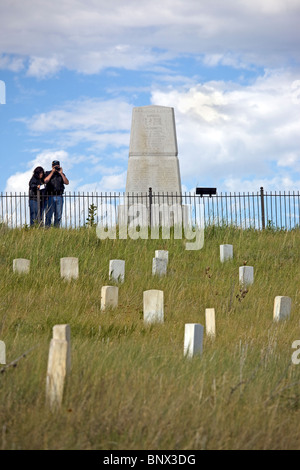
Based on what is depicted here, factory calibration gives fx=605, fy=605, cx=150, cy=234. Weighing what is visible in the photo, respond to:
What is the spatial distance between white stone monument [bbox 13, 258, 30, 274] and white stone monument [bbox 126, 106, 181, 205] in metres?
7.80

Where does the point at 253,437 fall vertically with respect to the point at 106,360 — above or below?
below

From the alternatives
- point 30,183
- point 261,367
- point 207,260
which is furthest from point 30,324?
point 30,183

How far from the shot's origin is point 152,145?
18172 mm

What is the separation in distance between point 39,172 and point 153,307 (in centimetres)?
1063

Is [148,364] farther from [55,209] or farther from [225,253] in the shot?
[55,209]

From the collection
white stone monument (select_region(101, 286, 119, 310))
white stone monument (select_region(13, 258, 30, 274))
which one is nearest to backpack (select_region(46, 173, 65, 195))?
white stone monument (select_region(13, 258, 30, 274))

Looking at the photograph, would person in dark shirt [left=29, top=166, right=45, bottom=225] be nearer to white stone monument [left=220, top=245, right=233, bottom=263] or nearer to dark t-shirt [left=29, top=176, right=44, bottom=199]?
dark t-shirt [left=29, top=176, right=44, bottom=199]

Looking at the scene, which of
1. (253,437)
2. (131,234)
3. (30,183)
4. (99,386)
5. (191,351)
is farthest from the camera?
(30,183)

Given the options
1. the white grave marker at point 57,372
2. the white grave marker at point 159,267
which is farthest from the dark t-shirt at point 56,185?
the white grave marker at point 57,372

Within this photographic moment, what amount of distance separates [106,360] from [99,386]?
0.83 meters

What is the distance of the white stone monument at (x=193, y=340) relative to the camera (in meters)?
5.84

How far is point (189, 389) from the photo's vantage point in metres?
4.44

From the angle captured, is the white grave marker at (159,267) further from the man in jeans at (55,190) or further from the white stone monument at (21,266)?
the man in jeans at (55,190)
